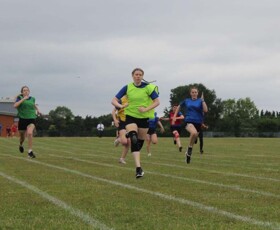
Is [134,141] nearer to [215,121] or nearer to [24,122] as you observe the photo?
[24,122]

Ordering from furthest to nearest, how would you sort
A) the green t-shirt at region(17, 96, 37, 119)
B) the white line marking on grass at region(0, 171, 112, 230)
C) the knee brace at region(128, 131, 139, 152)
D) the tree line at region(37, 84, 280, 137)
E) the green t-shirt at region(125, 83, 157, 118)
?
the tree line at region(37, 84, 280, 137) → the green t-shirt at region(17, 96, 37, 119) → the green t-shirt at region(125, 83, 157, 118) → the knee brace at region(128, 131, 139, 152) → the white line marking on grass at region(0, 171, 112, 230)

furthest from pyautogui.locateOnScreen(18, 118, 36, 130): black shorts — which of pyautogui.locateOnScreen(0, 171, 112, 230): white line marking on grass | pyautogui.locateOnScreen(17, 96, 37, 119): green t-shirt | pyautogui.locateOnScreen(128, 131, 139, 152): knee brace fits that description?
pyautogui.locateOnScreen(0, 171, 112, 230): white line marking on grass

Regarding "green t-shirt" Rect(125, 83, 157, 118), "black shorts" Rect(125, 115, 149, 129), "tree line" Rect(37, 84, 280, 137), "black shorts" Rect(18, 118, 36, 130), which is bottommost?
"black shorts" Rect(125, 115, 149, 129)

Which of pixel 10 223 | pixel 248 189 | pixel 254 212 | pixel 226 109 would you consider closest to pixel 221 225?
pixel 254 212

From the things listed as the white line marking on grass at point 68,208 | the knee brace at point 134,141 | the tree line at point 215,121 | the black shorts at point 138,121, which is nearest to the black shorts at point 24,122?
the black shorts at point 138,121

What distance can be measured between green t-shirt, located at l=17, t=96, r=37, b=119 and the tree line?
78153mm

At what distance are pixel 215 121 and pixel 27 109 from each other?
356ft

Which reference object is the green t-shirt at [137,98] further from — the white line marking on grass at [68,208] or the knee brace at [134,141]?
the white line marking on grass at [68,208]

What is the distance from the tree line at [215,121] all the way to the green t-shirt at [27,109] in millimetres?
78153

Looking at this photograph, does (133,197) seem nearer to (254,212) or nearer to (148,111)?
(254,212)

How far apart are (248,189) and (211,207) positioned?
2070mm

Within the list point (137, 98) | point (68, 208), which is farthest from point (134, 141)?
point (68, 208)

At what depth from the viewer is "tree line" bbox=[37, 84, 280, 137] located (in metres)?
108

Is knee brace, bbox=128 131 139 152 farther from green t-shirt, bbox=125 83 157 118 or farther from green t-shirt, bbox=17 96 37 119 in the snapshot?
green t-shirt, bbox=17 96 37 119
